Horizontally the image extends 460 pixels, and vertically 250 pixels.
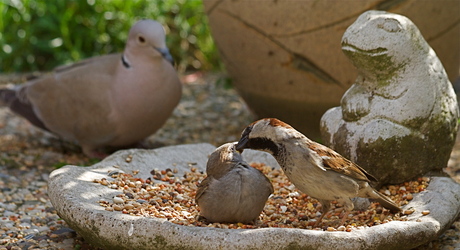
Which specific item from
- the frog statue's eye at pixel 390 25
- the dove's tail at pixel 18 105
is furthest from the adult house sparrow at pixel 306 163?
the dove's tail at pixel 18 105

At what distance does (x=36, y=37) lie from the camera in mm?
7770

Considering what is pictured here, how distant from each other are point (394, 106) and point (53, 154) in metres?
2.88

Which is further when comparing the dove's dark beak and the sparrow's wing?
the dove's dark beak

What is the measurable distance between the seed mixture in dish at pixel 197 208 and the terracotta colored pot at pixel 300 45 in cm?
125

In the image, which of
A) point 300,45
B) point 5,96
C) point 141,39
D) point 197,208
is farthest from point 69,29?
point 197,208

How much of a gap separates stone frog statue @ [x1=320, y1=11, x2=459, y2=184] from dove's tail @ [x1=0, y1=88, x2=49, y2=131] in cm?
273

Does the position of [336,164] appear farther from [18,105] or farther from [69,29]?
[69,29]

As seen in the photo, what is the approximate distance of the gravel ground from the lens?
3.67 meters

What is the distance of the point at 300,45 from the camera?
4977 millimetres

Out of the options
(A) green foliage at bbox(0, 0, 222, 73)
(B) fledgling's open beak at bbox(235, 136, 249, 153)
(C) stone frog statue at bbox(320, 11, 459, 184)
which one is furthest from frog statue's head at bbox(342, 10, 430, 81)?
(A) green foliage at bbox(0, 0, 222, 73)

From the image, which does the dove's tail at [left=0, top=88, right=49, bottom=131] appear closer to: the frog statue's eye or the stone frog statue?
the stone frog statue

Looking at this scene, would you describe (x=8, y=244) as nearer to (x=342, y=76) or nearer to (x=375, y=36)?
(x=375, y=36)

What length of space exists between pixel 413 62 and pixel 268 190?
1117 mm

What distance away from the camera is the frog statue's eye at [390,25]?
145 inches
